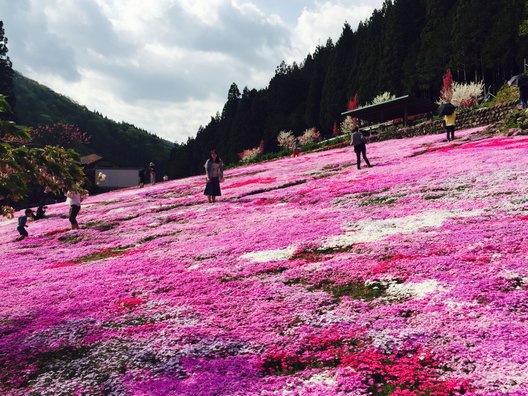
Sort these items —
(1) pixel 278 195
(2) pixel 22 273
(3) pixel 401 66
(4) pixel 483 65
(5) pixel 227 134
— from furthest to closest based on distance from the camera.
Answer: (5) pixel 227 134 → (3) pixel 401 66 → (4) pixel 483 65 → (1) pixel 278 195 → (2) pixel 22 273

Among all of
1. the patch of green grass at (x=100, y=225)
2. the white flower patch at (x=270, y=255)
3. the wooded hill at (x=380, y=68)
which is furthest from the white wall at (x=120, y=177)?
the white flower patch at (x=270, y=255)

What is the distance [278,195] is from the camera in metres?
19.4

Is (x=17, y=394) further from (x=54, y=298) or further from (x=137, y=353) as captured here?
(x=54, y=298)

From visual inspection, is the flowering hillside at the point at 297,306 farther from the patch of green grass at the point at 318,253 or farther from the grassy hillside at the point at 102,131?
the grassy hillside at the point at 102,131

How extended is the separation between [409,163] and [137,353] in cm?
1864

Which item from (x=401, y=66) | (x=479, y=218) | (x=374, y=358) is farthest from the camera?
(x=401, y=66)

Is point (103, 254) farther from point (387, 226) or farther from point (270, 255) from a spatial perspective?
point (387, 226)

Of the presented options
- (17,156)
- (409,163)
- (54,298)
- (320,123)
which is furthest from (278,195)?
(320,123)

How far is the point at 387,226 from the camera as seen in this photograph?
1048 cm

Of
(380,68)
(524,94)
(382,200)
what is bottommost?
(382,200)

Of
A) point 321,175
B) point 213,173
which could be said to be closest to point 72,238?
point 213,173

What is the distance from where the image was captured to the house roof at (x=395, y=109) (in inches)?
1681

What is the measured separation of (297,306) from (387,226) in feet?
15.7

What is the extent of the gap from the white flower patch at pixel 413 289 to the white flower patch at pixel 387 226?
2807 mm
